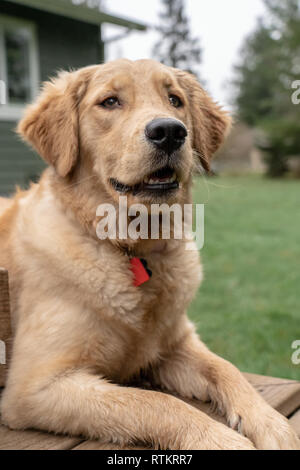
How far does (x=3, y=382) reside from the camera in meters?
2.20

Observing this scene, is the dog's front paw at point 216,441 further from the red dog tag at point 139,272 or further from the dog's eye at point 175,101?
the dog's eye at point 175,101

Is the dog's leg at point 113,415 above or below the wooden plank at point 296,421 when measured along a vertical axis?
above

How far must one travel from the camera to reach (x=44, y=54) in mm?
10234

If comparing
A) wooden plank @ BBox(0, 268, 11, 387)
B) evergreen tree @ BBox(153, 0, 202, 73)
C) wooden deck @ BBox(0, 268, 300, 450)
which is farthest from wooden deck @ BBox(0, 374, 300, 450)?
evergreen tree @ BBox(153, 0, 202, 73)

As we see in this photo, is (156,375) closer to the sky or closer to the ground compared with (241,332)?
closer to the sky

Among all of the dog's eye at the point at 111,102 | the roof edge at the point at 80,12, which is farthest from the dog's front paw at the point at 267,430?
the roof edge at the point at 80,12

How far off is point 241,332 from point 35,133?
2.83 meters

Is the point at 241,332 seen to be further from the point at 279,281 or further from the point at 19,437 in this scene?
the point at 19,437

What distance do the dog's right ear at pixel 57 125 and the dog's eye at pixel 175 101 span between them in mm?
433

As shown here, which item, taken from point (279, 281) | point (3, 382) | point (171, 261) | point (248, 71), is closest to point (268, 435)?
point (171, 261)

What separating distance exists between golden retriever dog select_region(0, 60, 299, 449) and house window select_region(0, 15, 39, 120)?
25.1ft

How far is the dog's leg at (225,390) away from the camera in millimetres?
1887

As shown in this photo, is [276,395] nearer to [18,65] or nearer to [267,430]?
[267,430]

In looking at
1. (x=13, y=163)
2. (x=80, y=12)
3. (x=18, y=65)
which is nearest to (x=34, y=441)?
(x=13, y=163)
